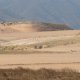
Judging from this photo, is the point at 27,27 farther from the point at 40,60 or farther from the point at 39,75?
the point at 39,75

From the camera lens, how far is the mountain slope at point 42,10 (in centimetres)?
6781

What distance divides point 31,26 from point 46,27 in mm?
Result: 1822

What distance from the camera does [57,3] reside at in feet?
263

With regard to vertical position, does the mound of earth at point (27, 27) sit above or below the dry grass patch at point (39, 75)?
above

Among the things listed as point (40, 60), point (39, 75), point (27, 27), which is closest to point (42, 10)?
point (27, 27)

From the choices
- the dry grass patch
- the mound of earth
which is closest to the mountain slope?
the mound of earth

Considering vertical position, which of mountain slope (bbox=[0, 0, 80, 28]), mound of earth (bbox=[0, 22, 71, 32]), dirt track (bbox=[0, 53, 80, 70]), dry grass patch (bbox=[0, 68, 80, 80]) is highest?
mountain slope (bbox=[0, 0, 80, 28])

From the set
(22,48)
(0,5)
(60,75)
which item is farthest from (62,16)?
(60,75)

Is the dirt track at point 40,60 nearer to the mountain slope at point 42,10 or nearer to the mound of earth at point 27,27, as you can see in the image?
the mound of earth at point 27,27

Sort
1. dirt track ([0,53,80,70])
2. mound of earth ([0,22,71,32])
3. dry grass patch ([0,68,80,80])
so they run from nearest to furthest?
dry grass patch ([0,68,80,80]) < dirt track ([0,53,80,70]) < mound of earth ([0,22,71,32])

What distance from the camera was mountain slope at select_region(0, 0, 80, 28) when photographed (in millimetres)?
67812

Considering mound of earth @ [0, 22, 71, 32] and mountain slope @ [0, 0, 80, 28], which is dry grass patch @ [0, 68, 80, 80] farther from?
mountain slope @ [0, 0, 80, 28]

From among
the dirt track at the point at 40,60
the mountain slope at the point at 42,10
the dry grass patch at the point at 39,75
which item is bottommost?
the dirt track at the point at 40,60

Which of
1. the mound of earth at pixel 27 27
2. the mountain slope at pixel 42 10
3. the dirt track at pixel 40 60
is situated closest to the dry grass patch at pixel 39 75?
the dirt track at pixel 40 60
